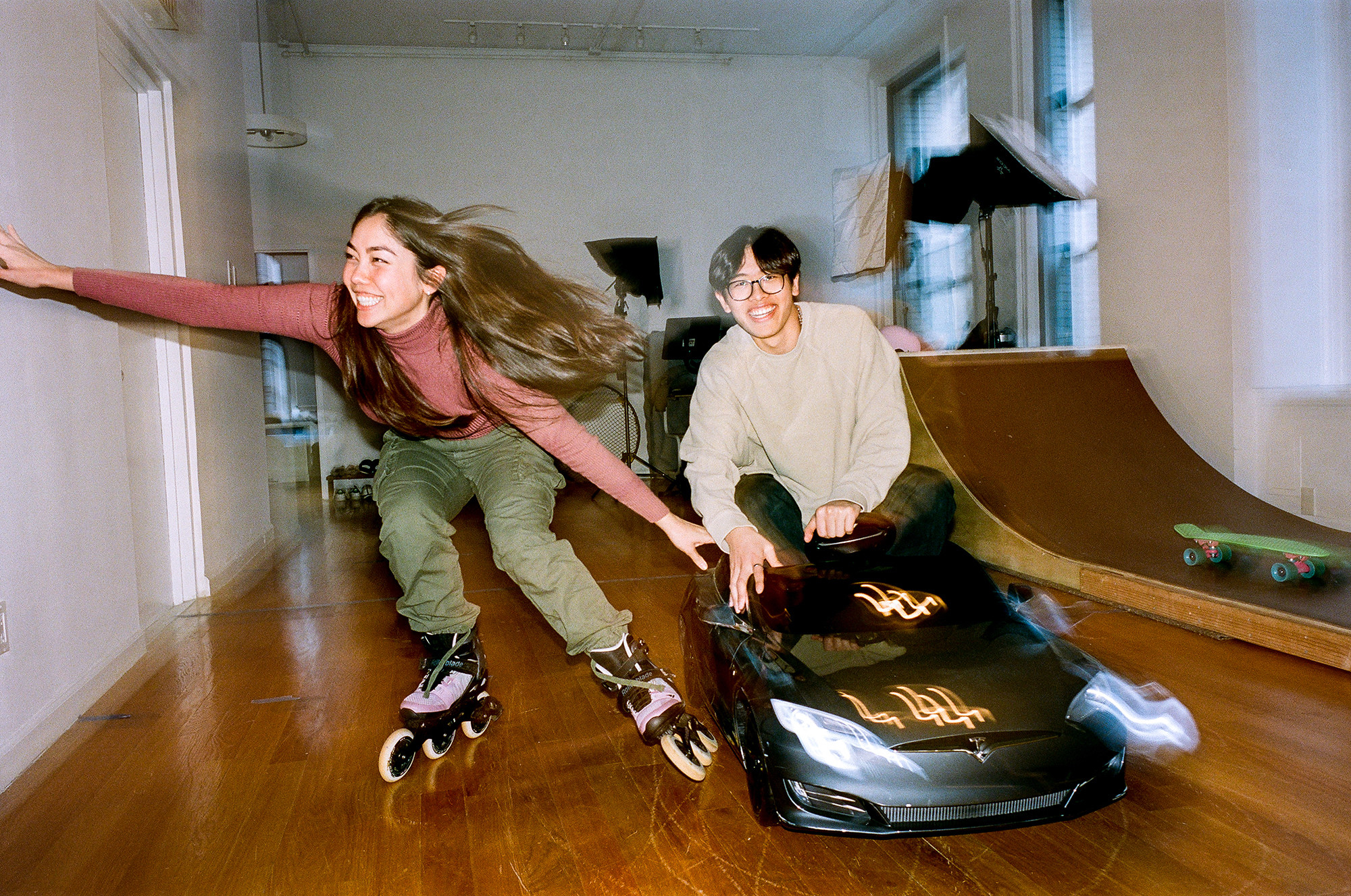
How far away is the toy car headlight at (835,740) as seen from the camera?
990 millimetres

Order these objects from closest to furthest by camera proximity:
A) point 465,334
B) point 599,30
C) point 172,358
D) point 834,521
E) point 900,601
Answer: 1. point 900,601
2. point 834,521
3. point 465,334
4. point 172,358
5. point 599,30

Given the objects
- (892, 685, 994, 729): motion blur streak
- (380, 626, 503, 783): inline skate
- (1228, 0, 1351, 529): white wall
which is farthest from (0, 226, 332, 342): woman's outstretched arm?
(1228, 0, 1351, 529): white wall

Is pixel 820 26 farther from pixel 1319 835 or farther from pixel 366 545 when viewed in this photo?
pixel 1319 835

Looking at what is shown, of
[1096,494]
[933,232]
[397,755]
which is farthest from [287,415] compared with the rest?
[1096,494]

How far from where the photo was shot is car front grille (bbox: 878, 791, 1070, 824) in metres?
0.98

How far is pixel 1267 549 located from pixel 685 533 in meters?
1.53

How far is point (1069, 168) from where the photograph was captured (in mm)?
3596

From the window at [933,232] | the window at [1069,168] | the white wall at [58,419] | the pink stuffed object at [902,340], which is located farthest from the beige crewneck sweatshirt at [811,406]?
the window at [1069,168]

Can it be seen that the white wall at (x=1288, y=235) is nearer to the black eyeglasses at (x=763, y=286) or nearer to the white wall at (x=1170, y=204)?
the white wall at (x=1170, y=204)

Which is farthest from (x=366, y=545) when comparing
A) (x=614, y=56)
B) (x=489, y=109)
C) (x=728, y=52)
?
(x=728, y=52)

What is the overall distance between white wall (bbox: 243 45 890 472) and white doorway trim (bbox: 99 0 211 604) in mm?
242

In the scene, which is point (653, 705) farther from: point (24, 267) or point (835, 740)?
point (24, 267)

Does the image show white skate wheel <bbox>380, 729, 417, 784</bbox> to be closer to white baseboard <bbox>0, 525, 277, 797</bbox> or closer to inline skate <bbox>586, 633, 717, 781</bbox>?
inline skate <bbox>586, 633, 717, 781</bbox>

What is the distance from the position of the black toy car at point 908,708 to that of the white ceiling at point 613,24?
6.55 ft
